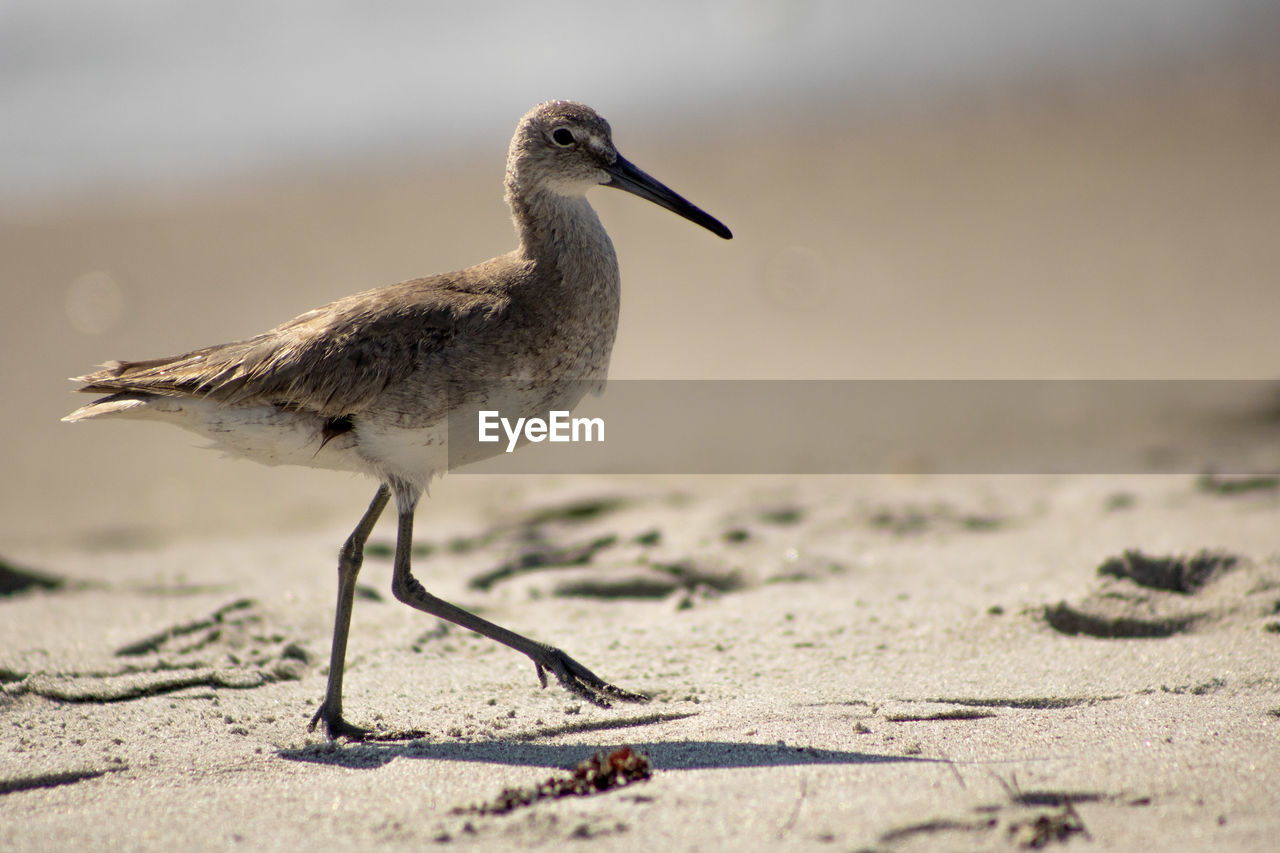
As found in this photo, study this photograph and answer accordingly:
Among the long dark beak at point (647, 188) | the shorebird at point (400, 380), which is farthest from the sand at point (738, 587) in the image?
the long dark beak at point (647, 188)

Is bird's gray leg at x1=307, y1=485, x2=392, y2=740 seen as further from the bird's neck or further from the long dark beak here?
the long dark beak

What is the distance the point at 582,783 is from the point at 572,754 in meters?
0.49

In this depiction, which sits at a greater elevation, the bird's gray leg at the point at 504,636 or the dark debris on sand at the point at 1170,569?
the dark debris on sand at the point at 1170,569

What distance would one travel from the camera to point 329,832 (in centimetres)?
316

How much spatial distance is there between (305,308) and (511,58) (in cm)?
1249

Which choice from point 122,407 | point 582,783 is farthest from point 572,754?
point 122,407

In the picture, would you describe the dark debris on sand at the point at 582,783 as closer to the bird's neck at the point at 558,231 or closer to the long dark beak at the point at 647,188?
the bird's neck at the point at 558,231

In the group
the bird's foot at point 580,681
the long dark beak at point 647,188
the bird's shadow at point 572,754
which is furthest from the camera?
the long dark beak at point 647,188

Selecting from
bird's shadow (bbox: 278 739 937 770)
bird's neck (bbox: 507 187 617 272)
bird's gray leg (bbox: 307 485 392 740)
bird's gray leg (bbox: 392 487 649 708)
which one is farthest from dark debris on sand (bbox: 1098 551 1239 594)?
bird's gray leg (bbox: 307 485 392 740)

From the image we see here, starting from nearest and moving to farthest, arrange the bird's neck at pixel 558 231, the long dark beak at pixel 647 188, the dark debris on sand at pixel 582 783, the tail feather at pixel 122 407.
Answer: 1. the dark debris on sand at pixel 582 783
2. the tail feather at pixel 122 407
3. the bird's neck at pixel 558 231
4. the long dark beak at pixel 647 188

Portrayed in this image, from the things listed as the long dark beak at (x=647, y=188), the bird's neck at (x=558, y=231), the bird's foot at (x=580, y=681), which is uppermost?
the long dark beak at (x=647, y=188)

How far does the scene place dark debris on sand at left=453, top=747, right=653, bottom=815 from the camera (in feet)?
10.5

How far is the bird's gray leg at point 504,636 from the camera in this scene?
429cm

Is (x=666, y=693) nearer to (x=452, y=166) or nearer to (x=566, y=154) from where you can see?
(x=566, y=154)
